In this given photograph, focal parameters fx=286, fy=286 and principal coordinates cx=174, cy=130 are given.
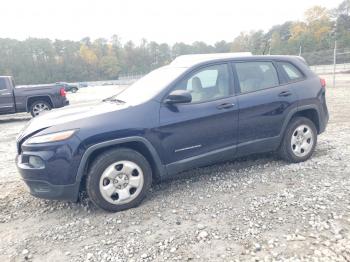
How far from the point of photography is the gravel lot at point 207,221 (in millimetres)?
2580

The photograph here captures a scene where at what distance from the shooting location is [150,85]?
394cm

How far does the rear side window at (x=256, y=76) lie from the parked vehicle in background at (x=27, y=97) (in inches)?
335

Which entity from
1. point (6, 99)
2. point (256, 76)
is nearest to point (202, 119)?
point (256, 76)

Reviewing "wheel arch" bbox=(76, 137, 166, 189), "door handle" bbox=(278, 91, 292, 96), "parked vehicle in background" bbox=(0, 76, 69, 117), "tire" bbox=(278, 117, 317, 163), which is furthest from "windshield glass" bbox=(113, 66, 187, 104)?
"parked vehicle in background" bbox=(0, 76, 69, 117)

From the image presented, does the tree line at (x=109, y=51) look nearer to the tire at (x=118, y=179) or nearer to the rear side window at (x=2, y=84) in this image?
the rear side window at (x=2, y=84)

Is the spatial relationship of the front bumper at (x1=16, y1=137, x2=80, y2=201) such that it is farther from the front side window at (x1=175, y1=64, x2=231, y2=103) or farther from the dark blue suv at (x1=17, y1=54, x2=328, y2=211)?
the front side window at (x1=175, y1=64, x2=231, y2=103)

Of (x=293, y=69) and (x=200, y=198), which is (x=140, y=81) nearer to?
(x=200, y=198)

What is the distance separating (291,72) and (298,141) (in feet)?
3.52

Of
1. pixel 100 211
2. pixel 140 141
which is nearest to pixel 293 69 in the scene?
pixel 140 141

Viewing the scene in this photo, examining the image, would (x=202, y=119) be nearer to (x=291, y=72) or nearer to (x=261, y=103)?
(x=261, y=103)

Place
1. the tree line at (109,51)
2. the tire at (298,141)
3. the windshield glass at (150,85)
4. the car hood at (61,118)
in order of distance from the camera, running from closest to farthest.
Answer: the car hood at (61,118) → the windshield glass at (150,85) → the tire at (298,141) → the tree line at (109,51)

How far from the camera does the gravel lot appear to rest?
2580 mm

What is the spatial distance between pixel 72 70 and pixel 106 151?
94532mm

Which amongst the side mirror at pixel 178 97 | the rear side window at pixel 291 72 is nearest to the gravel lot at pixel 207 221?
the side mirror at pixel 178 97
